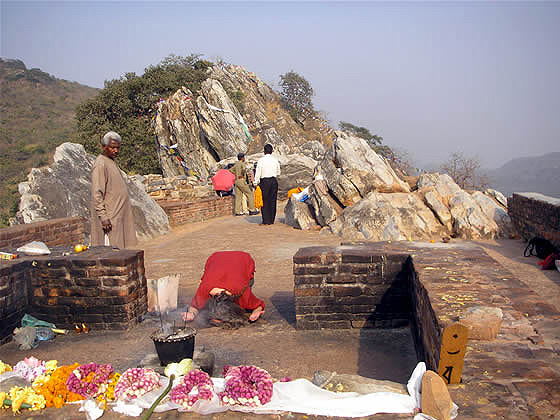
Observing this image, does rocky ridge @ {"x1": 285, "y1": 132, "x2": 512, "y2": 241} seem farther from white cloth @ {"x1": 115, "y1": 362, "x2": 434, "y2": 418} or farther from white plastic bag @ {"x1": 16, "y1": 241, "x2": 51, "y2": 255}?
white cloth @ {"x1": 115, "y1": 362, "x2": 434, "y2": 418}

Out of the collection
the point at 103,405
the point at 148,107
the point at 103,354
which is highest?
the point at 148,107

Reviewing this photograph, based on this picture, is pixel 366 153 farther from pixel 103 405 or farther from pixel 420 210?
pixel 103 405

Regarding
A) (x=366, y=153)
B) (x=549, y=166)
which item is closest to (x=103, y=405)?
(x=366, y=153)

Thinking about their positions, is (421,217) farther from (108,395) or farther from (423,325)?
(108,395)

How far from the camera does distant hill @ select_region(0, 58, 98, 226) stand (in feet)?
89.8

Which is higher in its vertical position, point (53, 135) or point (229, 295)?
point (53, 135)

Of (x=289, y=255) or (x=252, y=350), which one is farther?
(x=289, y=255)

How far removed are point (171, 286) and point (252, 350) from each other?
1260mm

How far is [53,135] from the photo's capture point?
32406mm

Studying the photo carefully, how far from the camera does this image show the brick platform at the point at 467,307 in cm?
192

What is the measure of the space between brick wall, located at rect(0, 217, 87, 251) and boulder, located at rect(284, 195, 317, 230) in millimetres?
4411

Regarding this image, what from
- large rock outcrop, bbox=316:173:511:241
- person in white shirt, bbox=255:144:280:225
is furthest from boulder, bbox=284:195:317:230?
large rock outcrop, bbox=316:173:511:241

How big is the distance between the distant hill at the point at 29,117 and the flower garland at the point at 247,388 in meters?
20.9

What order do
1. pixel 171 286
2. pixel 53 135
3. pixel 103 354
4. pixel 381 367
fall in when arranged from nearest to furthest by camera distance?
pixel 381 367, pixel 103 354, pixel 171 286, pixel 53 135
